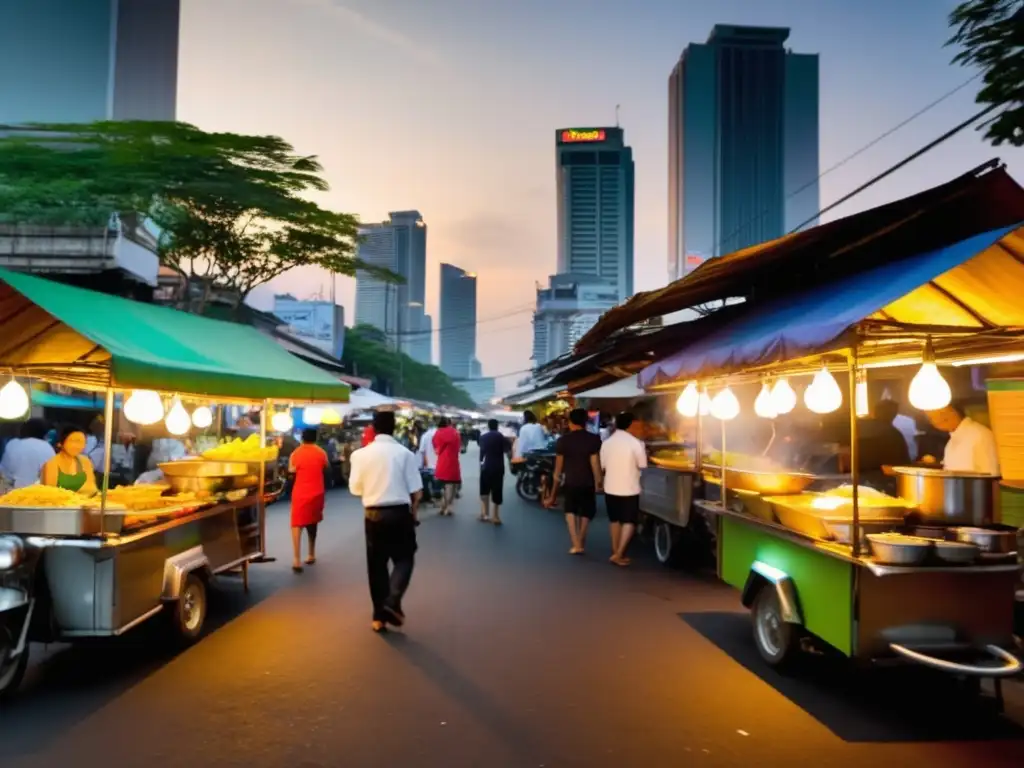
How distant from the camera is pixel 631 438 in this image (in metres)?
9.86

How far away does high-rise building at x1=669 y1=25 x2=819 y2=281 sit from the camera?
181 ft

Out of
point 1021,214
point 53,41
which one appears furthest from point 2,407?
point 53,41

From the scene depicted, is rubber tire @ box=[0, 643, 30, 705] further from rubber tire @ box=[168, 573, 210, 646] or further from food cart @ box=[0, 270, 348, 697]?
rubber tire @ box=[168, 573, 210, 646]

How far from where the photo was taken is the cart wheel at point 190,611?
6.04 metres

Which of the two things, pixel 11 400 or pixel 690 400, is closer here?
pixel 11 400

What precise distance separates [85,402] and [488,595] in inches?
601

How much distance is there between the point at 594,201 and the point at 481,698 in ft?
570

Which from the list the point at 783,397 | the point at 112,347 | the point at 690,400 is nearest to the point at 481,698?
the point at 112,347

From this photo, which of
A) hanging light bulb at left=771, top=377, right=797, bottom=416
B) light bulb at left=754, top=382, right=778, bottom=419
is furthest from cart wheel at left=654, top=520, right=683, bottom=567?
hanging light bulb at left=771, top=377, right=797, bottom=416

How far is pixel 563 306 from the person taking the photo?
129 metres

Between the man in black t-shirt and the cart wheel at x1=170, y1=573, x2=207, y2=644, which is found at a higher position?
the man in black t-shirt

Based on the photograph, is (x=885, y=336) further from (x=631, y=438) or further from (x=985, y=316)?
(x=631, y=438)

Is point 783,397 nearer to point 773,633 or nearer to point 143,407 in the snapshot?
point 773,633

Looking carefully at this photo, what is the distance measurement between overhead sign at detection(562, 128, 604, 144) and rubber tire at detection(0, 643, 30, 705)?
172 m
